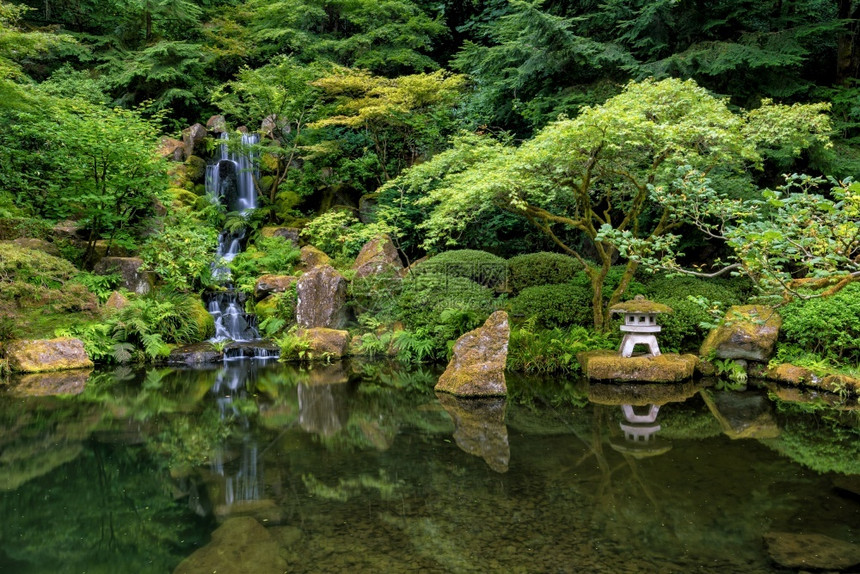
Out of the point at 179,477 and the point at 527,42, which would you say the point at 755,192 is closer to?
the point at 527,42

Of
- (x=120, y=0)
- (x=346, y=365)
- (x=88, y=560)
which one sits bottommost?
(x=346, y=365)

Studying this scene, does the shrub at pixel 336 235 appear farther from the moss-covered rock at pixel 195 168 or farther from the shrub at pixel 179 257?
the moss-covered rock at pixel 195 168

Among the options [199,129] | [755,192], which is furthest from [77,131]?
[755,192]

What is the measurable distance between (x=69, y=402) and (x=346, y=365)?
4.77 m

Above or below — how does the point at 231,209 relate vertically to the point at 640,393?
above

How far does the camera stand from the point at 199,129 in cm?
1834

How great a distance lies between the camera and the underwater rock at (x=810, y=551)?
3361 millimetres

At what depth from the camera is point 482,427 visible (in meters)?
6.53

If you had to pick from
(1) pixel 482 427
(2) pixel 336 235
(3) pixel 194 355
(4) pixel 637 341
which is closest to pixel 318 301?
(3) pixel 194 355

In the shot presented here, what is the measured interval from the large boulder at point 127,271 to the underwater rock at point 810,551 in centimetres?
1307

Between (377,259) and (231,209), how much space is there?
7.19 metres

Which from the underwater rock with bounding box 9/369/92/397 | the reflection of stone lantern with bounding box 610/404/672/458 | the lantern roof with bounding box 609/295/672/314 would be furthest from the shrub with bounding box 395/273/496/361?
the underwater rock with bounding box 9/369/92/397

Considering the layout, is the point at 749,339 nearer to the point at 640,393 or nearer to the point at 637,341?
the point at 637,341

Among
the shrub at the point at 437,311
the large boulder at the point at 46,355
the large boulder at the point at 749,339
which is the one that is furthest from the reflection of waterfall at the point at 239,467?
the large boulder at the point at 749,339
